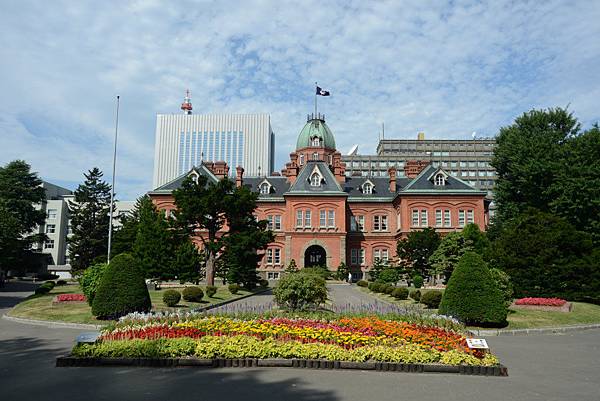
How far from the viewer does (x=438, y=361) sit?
1056cm

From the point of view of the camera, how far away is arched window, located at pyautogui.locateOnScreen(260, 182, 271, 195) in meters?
61.1

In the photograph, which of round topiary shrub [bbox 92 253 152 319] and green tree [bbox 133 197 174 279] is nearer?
round topiary shrub [bbox 92 253 152 319]

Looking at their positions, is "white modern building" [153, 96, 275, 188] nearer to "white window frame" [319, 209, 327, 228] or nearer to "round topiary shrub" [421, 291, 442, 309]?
"white window frame" [319, 209, 327, 228]

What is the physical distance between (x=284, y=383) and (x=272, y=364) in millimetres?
1410

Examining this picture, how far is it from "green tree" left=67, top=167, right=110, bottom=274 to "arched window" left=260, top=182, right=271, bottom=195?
2369 centimetres

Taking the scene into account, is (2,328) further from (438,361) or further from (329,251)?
(329,251)

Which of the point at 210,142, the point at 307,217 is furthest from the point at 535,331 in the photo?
the point at 210,142

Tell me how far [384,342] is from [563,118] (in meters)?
48.8

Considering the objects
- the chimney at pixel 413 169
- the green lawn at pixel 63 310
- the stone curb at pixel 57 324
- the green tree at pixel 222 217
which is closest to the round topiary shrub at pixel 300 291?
the green lawn at pixel 63 310

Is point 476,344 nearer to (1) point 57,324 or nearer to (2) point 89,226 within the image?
(1) point 57,324

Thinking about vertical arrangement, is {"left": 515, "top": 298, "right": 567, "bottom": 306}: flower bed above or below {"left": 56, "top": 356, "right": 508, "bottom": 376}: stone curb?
above

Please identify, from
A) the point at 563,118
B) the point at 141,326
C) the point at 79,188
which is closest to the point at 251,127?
the point at 79,188

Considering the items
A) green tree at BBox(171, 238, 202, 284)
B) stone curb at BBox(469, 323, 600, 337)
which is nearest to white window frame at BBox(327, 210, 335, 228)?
green tree at BBox(171, 238, 202, 284)

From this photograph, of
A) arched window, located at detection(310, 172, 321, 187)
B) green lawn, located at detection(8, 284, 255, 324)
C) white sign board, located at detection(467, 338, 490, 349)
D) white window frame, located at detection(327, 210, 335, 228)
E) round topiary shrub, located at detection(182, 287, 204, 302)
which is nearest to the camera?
white sign board, located at detection(467, 338, 490, 349)
